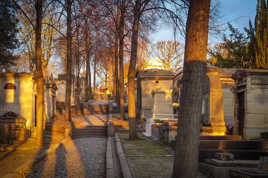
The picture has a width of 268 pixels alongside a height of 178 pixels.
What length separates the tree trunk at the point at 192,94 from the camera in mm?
3953

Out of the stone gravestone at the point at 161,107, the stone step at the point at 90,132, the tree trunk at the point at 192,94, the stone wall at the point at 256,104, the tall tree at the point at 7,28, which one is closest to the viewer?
the tree trunk at the point at 192,94

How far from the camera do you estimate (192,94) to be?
3.97 metres

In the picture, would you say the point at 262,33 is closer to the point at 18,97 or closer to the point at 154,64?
the point at 18,97

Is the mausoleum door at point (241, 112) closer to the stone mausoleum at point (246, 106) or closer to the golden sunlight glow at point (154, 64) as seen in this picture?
the stone mausoleum at point (246, 106)

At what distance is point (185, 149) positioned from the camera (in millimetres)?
3961

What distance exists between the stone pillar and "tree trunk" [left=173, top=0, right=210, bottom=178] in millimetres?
8287

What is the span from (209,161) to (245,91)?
6.20 m

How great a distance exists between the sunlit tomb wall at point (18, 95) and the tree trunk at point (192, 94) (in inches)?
550

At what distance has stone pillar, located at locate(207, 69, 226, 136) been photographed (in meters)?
12.0

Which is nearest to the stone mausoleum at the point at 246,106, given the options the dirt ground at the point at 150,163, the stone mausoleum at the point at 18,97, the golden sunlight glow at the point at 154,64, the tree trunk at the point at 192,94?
the dirt ground at the point at 150,163

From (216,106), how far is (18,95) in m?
12.0

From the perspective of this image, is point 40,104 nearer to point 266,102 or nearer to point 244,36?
point 266,102

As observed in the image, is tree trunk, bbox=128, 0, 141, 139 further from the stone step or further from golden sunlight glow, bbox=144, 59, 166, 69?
golden sunlight glow, bbox=144, 59, 166, 69

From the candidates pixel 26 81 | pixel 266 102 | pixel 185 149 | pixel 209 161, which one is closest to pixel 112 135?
pixel 26 81
